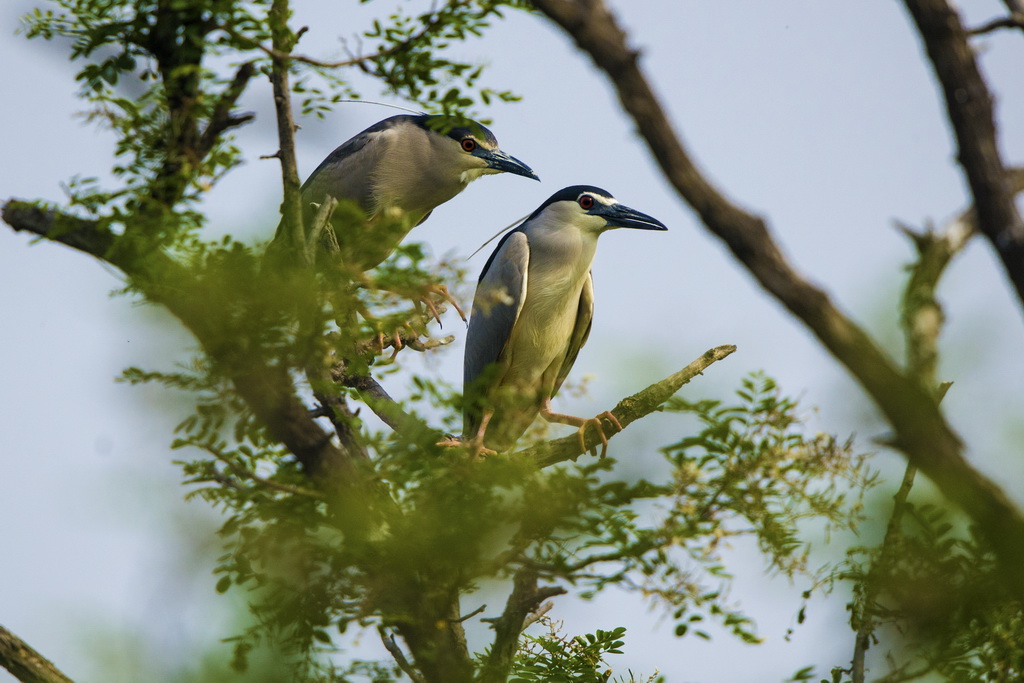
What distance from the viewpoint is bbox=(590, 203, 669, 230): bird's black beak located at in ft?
16.5

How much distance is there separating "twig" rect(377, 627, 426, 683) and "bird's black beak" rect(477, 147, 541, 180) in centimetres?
296

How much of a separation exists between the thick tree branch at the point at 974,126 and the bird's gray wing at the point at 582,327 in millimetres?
3127

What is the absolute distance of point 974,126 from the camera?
6.78 ft

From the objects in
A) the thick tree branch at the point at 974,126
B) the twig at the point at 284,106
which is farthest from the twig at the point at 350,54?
the thick tree branch at the point at 974,126

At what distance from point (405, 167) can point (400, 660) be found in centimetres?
290

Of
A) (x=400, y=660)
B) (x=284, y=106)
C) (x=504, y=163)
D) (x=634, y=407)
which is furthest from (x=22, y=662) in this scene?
(x=504, y=163)

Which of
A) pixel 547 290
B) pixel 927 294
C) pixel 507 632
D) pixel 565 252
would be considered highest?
pixel 565 252

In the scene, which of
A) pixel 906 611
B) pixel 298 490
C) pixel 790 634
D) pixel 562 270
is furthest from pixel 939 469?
pixel 562 270

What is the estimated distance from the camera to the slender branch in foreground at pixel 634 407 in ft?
12.0

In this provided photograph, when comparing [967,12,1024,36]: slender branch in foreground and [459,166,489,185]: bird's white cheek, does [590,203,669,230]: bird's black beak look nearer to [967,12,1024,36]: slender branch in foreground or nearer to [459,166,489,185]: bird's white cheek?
[459,166,489,185]: bird's white cheek

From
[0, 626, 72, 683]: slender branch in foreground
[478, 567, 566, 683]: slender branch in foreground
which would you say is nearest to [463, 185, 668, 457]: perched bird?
[478, 567, 566, 683]: slender branch in foreground

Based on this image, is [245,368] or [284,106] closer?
[245,368]

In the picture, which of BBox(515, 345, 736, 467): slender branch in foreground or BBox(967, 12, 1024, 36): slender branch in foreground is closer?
BBox(967, 12, 1024, 36): slender branch in foreground

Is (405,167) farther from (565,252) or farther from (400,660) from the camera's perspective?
(400,660)
